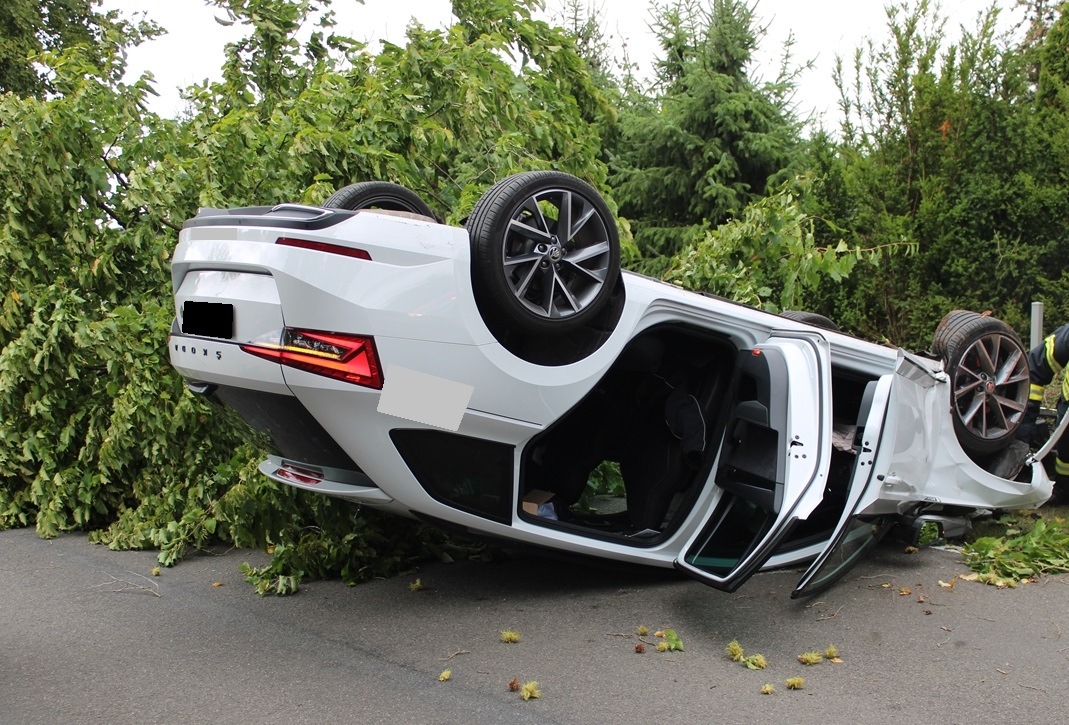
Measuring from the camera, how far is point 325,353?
11.3 feet

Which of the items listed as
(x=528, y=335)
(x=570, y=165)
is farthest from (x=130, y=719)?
(x=570, y=165)

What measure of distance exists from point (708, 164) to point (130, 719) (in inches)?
480

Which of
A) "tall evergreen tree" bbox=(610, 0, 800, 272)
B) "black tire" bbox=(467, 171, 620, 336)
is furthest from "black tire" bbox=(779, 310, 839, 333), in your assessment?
"tall evergreen tree" bbox=(610, 0, 800, 272)

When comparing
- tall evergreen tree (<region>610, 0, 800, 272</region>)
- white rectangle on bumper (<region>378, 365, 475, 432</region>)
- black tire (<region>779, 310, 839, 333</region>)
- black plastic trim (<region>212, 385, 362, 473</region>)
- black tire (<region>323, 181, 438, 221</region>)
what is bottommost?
black plastic trim (<region>212, 385, 362, 473</region>)

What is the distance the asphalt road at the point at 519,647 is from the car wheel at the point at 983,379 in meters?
0.81

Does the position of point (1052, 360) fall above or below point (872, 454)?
above

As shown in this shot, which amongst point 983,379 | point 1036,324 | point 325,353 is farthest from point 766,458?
point 1036,324

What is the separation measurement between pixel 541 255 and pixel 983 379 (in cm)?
320

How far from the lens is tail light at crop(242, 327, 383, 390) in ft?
11.2

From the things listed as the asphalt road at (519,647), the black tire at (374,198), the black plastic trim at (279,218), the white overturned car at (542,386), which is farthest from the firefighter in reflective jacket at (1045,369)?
the black plastic trim at (279,218)

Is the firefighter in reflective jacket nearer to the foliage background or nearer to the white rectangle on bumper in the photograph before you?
the foliage background

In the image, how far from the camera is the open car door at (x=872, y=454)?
412 cm

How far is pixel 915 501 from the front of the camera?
4887mm

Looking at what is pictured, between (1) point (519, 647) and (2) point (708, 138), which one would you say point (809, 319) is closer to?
(1) point (519, 647)
